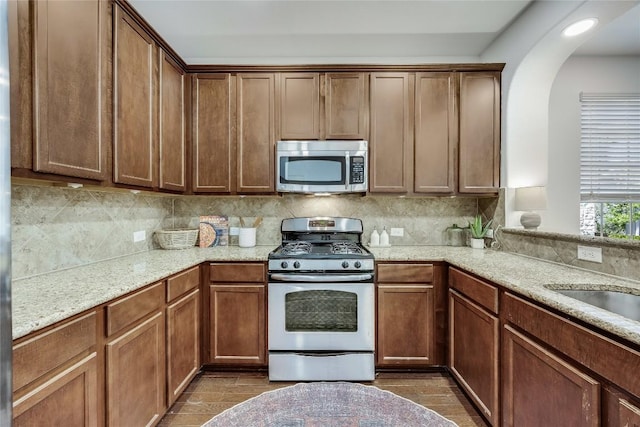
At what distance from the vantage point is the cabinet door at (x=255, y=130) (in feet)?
8.50

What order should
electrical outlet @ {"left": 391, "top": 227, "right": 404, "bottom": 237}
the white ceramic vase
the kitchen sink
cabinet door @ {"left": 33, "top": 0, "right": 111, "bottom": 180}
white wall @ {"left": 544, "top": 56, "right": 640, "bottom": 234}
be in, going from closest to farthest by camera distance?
cabinet door @ {"left": 33, "top": 0, "right": 111, "bottom": 180} → the kitchen sink → the white ceramic vase → electrical outlet @ {"left": 391, "top": 227, "right": 404, "bottom": 237} → white wall @ {"left": 544, "top": 56, "right": 640, "bottom": 234}

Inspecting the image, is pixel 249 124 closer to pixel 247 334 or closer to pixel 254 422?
pixel 247 334

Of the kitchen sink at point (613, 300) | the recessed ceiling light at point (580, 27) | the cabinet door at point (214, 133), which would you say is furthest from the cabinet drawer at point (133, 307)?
the recessed ceiling light at point (580, 27)

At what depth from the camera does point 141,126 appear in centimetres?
192

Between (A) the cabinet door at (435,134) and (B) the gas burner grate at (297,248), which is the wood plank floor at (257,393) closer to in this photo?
(B) the gas burner grate at (297,248)

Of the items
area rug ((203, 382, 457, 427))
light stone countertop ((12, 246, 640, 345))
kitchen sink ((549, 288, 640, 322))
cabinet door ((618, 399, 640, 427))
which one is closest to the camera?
cabinet door ((618, 399, 640, 427))

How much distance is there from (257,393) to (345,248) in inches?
49.0

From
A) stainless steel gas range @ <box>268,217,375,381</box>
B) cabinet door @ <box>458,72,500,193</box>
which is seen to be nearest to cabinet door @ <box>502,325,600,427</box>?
stainless steel gas range @ <box>268,217,375,381</box>

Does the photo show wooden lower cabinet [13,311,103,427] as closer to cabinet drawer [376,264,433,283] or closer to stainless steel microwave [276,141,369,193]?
stainless steel microwave [276,141,369,193]

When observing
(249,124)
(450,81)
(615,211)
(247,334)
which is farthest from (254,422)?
(615,211)

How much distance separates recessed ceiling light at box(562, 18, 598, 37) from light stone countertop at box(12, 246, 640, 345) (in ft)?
5.16

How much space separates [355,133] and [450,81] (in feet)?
3.09

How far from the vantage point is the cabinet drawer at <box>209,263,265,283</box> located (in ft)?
7.42

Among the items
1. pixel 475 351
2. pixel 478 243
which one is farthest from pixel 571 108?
pixel 475 351
